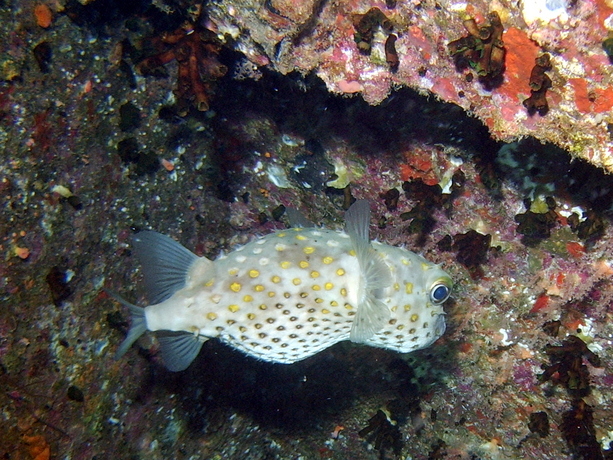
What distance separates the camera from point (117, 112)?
3.90 meters

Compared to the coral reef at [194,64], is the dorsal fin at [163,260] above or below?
below

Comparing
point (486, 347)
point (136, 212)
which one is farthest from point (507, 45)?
point (136, 212)

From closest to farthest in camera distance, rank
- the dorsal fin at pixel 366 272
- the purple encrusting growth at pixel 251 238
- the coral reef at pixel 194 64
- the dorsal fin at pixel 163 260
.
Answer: the dorsal fin at pixel 366 272
the dorsal fin at pixel 163 260
the purple encrusting growth at pixel 251 238
the coral reef at pixel 194 64

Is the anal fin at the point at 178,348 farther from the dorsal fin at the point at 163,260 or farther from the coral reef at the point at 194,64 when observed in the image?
the coral reef at the point at 194,64

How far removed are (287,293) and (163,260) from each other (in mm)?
885

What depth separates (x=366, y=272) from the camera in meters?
2.63

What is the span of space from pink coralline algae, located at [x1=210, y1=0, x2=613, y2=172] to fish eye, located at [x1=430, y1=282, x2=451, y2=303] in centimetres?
122

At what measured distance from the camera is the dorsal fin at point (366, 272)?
2.62 metres

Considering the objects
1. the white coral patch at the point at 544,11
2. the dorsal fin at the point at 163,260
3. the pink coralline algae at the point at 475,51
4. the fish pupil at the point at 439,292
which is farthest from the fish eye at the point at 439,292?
the white coral patch at the point at 544,11

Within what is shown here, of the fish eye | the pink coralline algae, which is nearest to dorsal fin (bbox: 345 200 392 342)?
the fish eye

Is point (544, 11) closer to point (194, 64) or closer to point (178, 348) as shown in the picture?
point (194, 64)

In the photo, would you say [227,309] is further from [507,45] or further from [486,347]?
[486,347]

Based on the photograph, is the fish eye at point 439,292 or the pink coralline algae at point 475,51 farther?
the fish eye at point 439,292

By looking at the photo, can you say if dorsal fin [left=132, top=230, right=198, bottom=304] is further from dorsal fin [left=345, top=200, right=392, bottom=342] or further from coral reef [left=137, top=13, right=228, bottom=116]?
coral reef [left=137, top=13, right=228, bottom=116]
